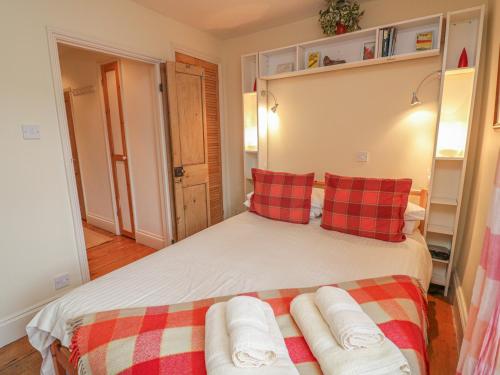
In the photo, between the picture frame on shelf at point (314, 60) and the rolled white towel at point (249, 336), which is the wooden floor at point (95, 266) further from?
the picture frame on shelf at point (314, 60)

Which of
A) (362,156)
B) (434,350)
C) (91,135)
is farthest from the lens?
(91,135)

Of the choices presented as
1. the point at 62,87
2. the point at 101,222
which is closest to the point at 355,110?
the point at 62,87


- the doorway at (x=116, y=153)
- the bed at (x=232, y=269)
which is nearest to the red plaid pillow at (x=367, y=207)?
the bed at (x=232, y=269)

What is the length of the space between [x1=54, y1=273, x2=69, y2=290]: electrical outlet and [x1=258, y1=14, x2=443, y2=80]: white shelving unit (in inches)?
103

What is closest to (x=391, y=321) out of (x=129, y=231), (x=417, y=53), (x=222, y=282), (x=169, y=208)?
(x=222, y=282)

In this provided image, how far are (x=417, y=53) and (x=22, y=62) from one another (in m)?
2.89

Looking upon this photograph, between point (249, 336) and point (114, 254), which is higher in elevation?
point (249, 336)

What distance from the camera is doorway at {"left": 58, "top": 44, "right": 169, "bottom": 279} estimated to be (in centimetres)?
304

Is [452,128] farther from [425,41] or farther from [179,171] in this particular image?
[179,171]

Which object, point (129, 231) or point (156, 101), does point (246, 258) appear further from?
point (129, 231)

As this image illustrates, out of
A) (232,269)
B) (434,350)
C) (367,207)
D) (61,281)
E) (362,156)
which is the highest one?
(362,156)

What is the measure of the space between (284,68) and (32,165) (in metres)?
2.43

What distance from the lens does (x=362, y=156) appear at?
103 inches

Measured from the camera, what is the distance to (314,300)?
43.7 inches
